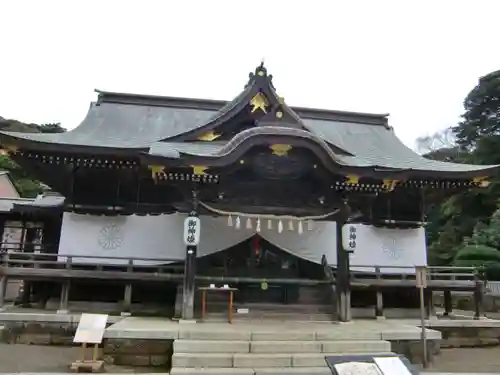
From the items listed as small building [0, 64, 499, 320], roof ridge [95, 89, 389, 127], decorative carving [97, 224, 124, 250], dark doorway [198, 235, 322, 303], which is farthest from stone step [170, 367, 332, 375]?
roof ridge [95, 89, 389, 127]

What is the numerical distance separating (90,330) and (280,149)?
5.57m

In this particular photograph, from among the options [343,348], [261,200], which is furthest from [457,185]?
[343,348]

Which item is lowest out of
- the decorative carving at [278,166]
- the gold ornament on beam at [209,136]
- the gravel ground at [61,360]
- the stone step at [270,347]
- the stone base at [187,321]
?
the gravel ground at [61,360]

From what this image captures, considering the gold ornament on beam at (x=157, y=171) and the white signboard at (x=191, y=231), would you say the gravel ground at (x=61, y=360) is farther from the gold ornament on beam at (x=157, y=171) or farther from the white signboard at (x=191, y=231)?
the gold ornament on beam at (x=157, y=171)

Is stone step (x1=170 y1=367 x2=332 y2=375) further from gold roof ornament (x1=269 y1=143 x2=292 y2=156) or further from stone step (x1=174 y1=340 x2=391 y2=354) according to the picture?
gold roof ornament (x1=269 y1=143 x2=292 y2=156)

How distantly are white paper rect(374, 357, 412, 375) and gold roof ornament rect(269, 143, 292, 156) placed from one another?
605 cm

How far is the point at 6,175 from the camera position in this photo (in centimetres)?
3077

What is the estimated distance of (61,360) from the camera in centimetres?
841

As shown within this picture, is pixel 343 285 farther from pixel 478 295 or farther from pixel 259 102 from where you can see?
pixel 259 102

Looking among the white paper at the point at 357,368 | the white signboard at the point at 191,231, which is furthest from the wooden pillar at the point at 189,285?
the white paper at the point at 357,368

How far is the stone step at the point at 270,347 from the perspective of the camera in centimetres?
776

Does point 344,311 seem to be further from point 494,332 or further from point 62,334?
point 62,334

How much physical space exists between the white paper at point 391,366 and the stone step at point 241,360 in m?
3.23

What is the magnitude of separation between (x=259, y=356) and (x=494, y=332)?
7.52 metres
